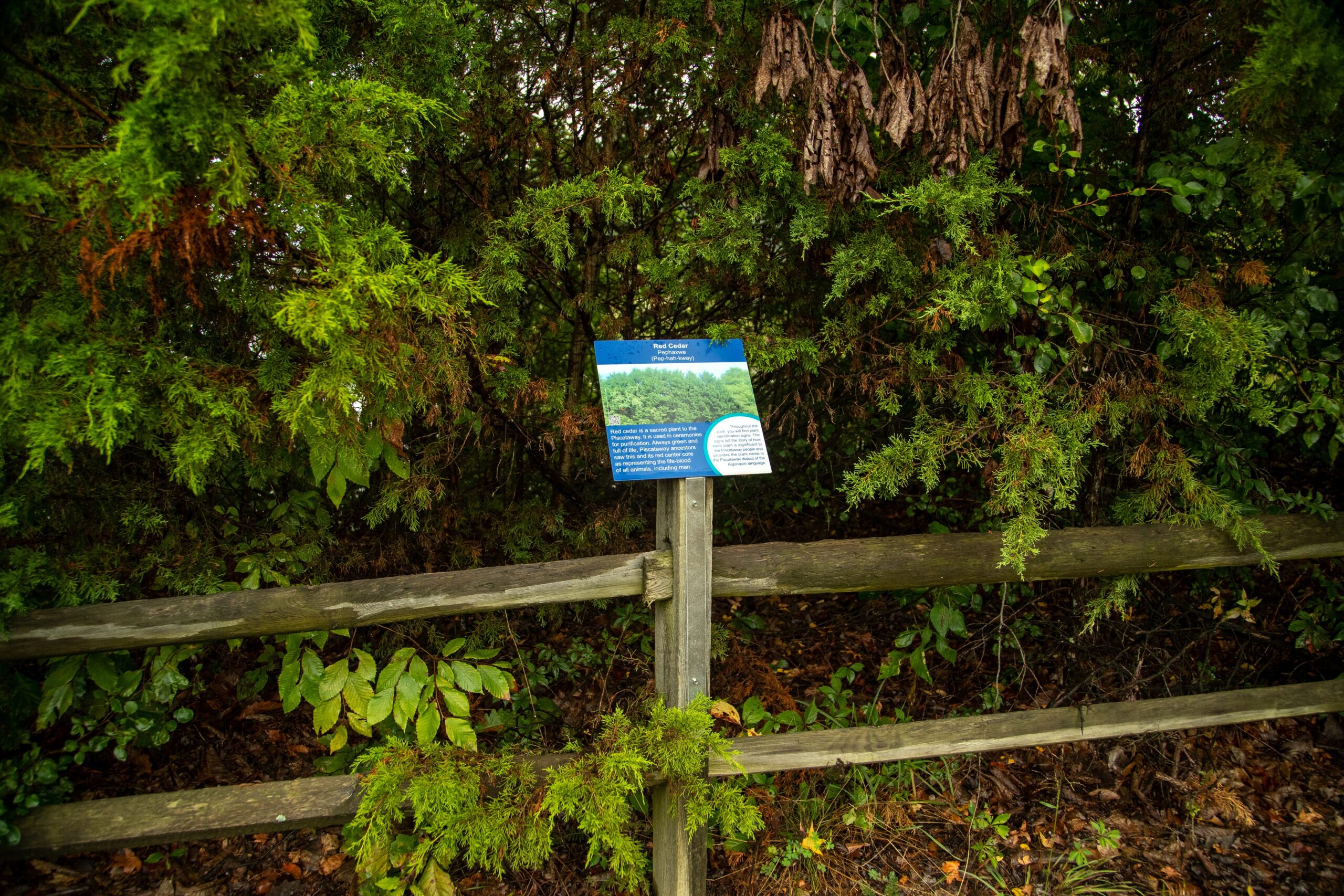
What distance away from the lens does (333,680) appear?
2676mm

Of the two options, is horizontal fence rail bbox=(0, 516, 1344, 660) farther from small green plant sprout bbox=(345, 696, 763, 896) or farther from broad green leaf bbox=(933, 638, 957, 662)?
broad green leaf bbox=(933, 638, 957, 662)

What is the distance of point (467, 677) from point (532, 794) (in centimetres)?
49

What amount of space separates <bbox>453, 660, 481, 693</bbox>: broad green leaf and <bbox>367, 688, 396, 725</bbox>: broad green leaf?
0.22 meters

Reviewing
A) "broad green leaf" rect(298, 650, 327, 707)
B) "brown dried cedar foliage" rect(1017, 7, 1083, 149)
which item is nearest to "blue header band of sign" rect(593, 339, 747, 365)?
"brown dried cedar foliage" rect(1017, 7, 1083, 149)

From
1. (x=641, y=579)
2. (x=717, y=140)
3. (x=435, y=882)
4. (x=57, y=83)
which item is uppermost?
(x=717, y=140)

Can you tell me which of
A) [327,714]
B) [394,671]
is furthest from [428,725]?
[327,714]

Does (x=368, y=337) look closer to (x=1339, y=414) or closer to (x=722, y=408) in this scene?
(x=722, y=408)

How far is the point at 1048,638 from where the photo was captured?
12.8ft

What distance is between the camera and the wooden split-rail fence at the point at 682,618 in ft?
7.61

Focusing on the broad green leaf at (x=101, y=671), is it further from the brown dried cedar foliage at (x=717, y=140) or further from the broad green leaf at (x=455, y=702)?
the brown dried cedar foliage at (x=717, y=140)

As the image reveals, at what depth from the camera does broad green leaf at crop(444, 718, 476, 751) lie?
8.43ft

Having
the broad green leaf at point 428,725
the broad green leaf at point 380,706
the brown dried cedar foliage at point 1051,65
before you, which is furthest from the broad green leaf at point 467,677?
the brown dried cedar foliage at point 1051,65

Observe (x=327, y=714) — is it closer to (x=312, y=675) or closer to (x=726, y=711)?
(x=312, y=675)

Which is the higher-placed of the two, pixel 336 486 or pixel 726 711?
pixel 336 486
